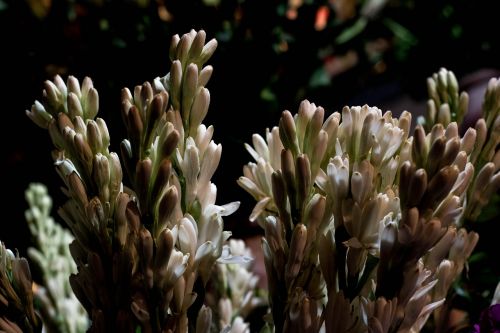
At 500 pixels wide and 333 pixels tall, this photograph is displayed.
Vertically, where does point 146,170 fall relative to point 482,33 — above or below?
below

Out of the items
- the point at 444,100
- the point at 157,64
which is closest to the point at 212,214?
the point at 444,100

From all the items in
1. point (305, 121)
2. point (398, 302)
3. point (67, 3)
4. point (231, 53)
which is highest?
point (67, 3)

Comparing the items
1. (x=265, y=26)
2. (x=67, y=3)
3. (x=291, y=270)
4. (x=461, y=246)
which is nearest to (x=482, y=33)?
(x=265, y=26)

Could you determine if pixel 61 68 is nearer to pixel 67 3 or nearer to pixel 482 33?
pixel 67 3

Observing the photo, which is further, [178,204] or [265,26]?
[265,26]

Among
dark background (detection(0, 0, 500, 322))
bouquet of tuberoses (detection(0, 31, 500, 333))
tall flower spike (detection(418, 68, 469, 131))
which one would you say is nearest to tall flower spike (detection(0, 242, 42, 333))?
bouquet of tuberoses (detection(0, 31, 500, 333))

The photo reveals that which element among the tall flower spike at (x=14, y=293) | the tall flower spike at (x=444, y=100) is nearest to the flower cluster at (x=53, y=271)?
the tall flower spike at (x=14, y=293)

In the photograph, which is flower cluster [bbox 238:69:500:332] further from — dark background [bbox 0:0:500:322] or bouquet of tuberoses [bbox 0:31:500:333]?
dark background [bbox 0:0:500:322]

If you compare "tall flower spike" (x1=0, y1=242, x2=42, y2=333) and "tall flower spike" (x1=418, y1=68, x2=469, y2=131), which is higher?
"tall flower spike" (x1=418, y1=68, x2=469, y2=131)
